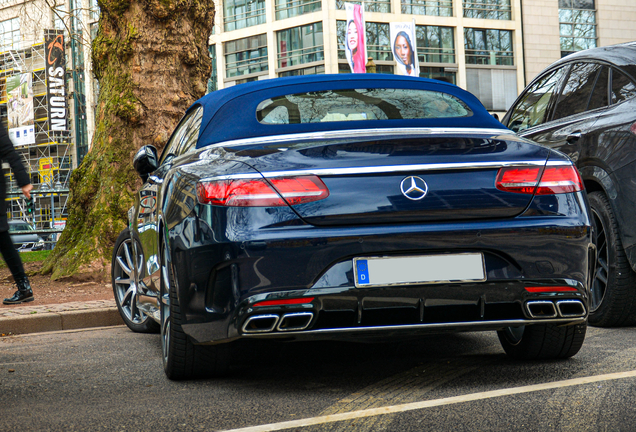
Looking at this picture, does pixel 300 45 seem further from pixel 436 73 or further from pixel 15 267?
pixel 15 267

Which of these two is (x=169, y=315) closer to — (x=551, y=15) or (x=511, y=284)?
(x=511, y=284)

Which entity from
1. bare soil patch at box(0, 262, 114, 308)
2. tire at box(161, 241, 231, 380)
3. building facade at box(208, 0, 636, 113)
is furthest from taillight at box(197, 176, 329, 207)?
building facade at box(208, 0, 636, 113)

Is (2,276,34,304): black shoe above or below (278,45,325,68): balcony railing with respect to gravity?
below

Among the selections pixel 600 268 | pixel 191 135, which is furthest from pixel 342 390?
pixel 600 268

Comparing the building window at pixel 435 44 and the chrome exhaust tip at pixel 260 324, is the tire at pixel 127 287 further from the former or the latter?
the building window at pixel 435 44

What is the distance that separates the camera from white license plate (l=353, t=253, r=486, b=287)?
133 inches

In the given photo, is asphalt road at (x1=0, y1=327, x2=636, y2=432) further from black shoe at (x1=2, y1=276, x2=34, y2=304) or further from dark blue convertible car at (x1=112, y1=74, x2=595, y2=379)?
black shoe at (x1=2, y1=276, x2=34, y2=304)

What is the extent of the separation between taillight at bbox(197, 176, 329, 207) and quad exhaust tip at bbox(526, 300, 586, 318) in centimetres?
102

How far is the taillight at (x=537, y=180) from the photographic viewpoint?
3.54 m

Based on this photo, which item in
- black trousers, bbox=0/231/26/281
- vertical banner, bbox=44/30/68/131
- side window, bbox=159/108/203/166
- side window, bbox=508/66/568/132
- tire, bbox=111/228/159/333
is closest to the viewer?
side window, bbox=159/108/203/166

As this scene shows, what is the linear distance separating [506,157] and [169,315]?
5.81 feet

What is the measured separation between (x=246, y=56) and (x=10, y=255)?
41212 mm

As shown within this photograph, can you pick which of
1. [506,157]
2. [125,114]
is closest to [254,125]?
[506,157]

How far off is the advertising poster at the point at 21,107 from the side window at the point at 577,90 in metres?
46.0
